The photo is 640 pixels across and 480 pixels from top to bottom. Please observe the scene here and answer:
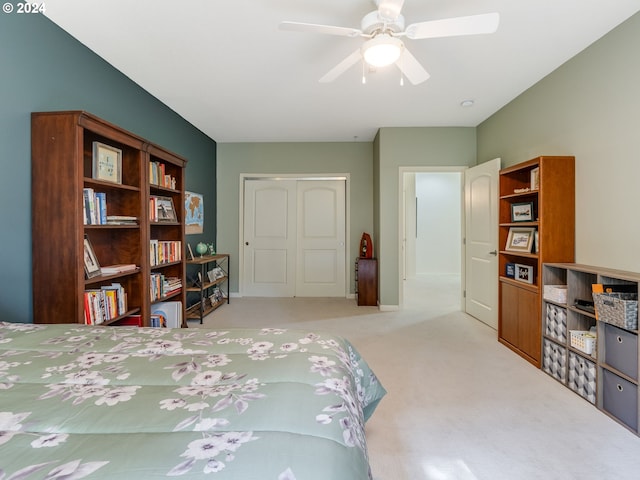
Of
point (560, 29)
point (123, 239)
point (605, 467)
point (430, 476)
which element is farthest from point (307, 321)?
point (560, 29)

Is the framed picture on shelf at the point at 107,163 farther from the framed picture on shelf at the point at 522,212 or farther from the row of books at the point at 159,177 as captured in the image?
the framed picture on shelf at the point at 522,212

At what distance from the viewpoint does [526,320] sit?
280cm

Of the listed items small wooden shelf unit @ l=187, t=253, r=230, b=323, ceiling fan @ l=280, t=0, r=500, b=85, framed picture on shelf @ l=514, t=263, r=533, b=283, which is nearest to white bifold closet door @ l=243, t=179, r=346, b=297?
small wooden shelf unit @ l=187, t=253, r=230, b=323

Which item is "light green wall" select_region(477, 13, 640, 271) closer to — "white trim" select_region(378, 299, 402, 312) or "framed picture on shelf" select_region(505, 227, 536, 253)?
"framed picture on shelf" select_region(505, 227, 536, 253)

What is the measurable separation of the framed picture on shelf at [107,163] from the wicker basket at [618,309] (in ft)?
11.4

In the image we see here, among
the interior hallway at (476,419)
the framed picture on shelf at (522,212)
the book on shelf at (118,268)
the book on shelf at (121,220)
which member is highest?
the framed picture on shelf at (522,212)

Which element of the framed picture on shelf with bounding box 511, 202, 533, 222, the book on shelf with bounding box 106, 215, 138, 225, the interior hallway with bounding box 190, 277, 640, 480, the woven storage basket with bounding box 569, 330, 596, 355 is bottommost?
the interior hallway with bounding box 190, 277, 640, 480

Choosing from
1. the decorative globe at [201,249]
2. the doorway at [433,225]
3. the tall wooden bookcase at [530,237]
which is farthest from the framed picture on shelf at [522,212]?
the doorway at [433,225]

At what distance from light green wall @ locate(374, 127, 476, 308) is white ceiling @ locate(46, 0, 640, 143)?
1.13ft

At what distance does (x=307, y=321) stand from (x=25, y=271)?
2.74 metres

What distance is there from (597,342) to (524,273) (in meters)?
0.95

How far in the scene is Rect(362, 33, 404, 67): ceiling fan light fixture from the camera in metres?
1.86

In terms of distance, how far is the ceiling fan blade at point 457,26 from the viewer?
1.62 m

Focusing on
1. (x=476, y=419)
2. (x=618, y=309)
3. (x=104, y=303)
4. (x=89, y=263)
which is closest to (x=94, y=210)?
(x=89, y=263)
